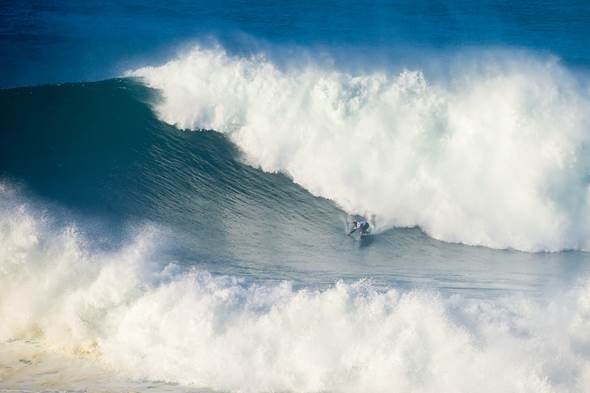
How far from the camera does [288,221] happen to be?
36.9 feet

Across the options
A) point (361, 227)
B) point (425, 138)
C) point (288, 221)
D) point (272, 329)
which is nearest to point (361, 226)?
point (361, 227)

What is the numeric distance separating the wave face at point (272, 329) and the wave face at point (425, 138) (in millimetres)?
3123

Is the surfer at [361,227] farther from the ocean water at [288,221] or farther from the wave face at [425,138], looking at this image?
the wave face at [425,138]

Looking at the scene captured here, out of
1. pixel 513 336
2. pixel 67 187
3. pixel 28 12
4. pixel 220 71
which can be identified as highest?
pixel 28 12

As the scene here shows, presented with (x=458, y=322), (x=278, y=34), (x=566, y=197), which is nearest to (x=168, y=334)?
(x=458, y=322)

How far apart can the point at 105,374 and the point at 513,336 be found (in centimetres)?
548

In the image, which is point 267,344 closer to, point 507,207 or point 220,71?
point 507,207

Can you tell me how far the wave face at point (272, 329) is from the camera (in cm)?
684

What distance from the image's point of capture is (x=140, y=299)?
786 centimetres

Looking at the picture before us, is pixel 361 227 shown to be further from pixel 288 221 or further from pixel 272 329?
pixel 272 329

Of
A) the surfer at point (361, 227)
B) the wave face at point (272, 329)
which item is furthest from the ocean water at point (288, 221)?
Result: the surfer at point (361, 227)

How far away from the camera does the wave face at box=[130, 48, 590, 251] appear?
1138 centimetres

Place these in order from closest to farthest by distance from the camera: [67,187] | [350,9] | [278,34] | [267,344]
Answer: [267,344] → [67,187] → [278,34] → [350,9]

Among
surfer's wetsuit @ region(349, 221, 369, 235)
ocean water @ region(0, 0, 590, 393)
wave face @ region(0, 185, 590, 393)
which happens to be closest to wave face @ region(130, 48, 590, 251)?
ocean water @ region(0, 0, 590, 393)
